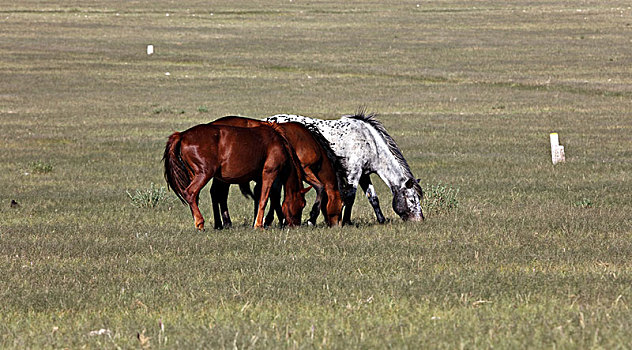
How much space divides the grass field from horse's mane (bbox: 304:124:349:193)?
0.64 metres

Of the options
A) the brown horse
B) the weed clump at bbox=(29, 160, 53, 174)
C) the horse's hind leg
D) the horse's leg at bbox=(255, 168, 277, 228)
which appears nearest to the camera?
the brown horse

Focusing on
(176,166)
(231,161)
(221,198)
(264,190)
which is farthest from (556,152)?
(176,166)

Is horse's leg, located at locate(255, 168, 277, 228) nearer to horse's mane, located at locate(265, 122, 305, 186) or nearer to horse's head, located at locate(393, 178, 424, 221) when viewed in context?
horse's mane, located at locate(265, 122, 305, 186)

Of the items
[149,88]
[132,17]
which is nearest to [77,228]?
[149,88]

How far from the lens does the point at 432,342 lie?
638 centimetres

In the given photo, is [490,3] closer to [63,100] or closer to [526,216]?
[63,100]

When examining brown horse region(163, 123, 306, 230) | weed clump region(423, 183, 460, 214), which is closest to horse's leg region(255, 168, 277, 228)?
brown horse region(163, 123, 306, 230)

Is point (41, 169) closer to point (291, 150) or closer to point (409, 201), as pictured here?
point (291, 150)

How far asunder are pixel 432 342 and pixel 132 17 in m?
80.9

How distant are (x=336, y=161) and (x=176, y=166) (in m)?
2.35

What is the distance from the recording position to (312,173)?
12.8 metres

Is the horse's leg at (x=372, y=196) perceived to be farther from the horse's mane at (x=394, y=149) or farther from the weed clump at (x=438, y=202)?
the weed clump at (x=438, y=202)

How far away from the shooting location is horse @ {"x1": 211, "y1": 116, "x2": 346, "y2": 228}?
12844 mm

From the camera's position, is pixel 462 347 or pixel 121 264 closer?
pixel 462 347
